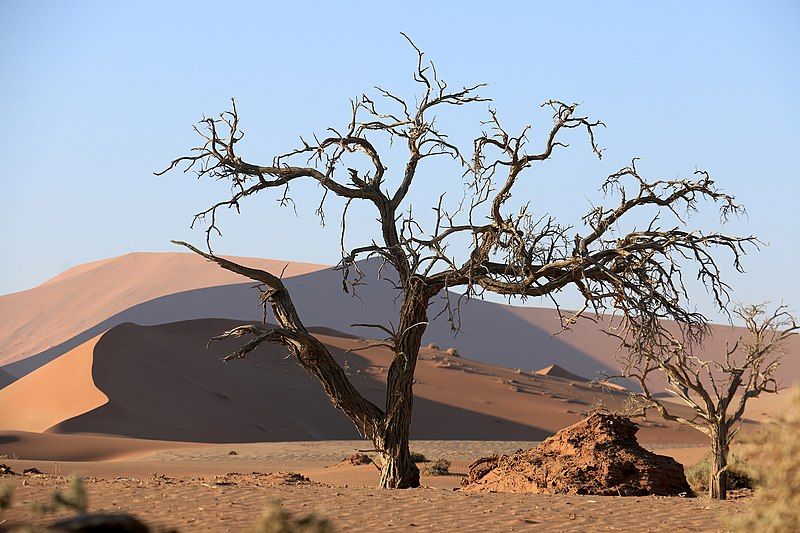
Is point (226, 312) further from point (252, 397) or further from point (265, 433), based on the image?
point (265, 433)

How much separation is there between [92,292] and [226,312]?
→ 92.8 feet

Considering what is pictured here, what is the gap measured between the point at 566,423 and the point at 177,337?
64.1 ft

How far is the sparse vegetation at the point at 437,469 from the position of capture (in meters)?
23.0

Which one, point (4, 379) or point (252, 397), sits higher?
point (4, 379)

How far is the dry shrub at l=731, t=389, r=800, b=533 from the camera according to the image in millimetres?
7156

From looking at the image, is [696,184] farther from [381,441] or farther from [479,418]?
[479,418]

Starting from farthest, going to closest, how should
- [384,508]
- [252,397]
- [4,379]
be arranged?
[4,379]
[252,397]
[384,508]

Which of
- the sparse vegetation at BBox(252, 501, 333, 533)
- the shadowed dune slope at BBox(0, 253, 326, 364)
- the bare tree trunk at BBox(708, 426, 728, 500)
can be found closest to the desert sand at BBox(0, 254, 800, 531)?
the bare tree trunk at BBox(708, 426, 728, 500)

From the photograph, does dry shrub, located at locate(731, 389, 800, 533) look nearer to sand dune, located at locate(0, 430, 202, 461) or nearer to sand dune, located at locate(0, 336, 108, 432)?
sand dune, located at locate(0, 430, 202, 461)

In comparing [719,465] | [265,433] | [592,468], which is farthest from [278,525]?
[265,433]

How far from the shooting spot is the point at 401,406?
50.5 ft

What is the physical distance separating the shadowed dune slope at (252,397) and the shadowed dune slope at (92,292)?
65.3 metres

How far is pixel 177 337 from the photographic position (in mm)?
51906

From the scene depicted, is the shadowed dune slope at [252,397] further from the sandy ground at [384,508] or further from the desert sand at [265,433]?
the sandy ground at [384,508]
